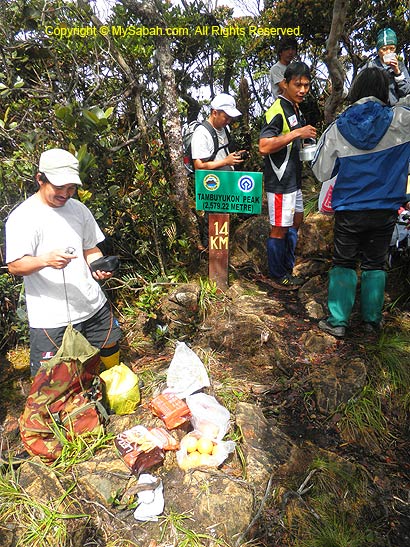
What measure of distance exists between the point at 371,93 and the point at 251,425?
2582 mm

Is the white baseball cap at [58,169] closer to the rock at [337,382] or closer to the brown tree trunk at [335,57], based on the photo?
the rock at [337,382]

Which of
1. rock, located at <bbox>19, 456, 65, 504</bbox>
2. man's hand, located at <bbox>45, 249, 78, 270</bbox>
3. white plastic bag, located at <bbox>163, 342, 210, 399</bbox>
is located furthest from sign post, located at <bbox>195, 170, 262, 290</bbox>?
rock, located at <bbox>19, 456, 65, 504</bbox>

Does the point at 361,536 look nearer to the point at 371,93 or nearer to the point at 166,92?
the point at 371,93

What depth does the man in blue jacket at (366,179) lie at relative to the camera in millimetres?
2830

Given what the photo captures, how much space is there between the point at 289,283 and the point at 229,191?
126 centimetres

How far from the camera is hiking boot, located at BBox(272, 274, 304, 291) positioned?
13.7ft

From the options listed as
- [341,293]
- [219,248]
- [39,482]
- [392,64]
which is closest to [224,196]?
[219,248]

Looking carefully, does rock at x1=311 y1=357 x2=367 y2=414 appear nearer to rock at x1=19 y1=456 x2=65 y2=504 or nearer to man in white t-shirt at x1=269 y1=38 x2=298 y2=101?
rock at x1=19 y1=456 x2=65 y2=504

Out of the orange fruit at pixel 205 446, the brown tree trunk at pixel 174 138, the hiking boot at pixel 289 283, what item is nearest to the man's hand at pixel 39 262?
the orange fruit at pixel 205 446

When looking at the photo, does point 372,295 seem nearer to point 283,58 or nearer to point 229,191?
point 229,191

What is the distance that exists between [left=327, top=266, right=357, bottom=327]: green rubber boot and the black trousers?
0.25 ft

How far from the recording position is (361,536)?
82.7 inches

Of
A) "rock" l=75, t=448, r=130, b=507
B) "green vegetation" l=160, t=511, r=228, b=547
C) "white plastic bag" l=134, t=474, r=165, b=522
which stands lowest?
"green vegetation" l=160, t=511, r=228, b=547

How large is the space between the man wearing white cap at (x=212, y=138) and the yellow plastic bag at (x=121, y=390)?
2009 mm
